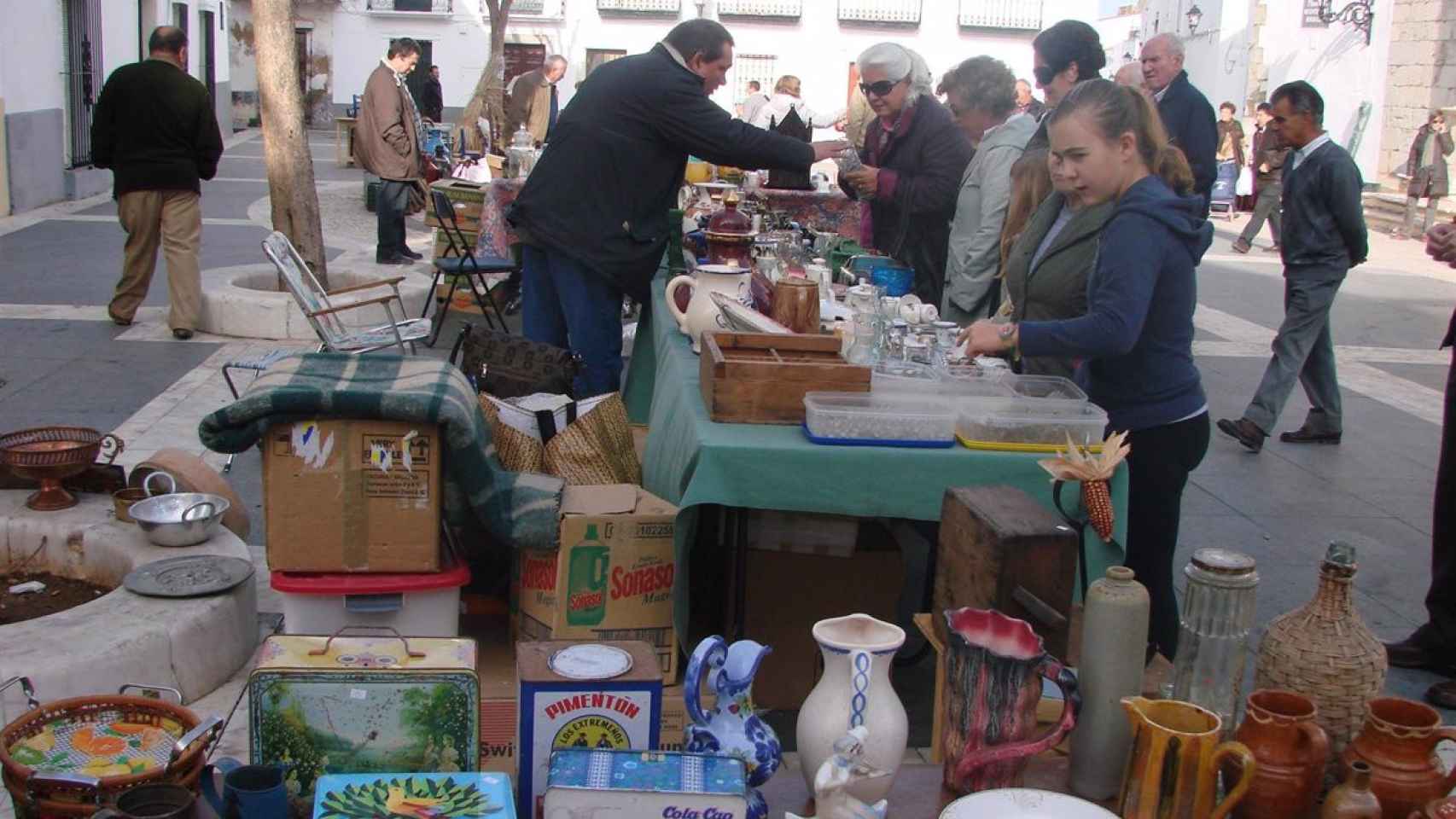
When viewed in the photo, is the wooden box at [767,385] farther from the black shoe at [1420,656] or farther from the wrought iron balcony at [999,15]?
the wrought iron balcony at [999,15]

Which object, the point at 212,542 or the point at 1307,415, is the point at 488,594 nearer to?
the point at 212,542

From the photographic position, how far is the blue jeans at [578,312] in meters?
5.11

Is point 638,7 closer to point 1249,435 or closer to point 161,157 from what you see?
point 161,157

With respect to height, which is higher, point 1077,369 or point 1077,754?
point 1077,369

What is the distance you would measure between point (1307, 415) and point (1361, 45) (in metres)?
16.1

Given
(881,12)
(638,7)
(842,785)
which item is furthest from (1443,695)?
(881,12)

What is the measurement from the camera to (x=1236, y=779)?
182 cm

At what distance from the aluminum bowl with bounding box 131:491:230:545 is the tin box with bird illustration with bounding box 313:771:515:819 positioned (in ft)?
7.36

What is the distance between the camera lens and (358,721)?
205cm

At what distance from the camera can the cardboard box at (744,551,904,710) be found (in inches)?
145

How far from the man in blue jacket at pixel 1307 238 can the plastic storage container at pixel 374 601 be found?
4.66 meters

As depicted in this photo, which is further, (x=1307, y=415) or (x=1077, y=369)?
(x=1307, y=415)

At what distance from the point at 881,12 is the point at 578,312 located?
33.1m

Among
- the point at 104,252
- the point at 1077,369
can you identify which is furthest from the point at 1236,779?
the point at 104,252
